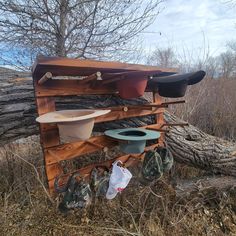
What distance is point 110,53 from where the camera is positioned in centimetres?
468

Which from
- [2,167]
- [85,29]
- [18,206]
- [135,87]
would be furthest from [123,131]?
[85,29]

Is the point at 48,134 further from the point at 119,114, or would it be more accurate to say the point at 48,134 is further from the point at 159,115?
the point at 159,115

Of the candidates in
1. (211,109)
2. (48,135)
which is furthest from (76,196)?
(211,109)

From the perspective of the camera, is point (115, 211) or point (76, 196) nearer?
point (76, 196)

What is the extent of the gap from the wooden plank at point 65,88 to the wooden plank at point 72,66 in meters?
0.08

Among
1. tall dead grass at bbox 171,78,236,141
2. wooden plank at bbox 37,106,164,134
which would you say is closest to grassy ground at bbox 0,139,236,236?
wooden plank at bbox 37,106,164,134

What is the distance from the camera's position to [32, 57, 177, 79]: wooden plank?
1398mm

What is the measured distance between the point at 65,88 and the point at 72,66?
25 cm

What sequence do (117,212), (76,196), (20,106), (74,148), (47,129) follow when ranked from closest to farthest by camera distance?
(76,196) → (47,129) → (74,148) → (20,106) → (117,212)

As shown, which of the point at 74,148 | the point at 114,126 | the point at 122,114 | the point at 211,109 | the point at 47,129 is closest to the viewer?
the point at 47,129

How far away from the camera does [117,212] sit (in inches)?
82.4

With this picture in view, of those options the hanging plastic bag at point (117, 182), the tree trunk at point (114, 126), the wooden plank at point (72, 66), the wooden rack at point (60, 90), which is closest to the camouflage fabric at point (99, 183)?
the hanging plastic bag at point (117, 182)

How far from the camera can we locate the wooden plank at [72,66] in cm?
140

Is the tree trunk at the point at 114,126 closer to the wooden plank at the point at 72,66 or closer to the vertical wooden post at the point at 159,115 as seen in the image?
the vertical wooden post at the point at 159,115
